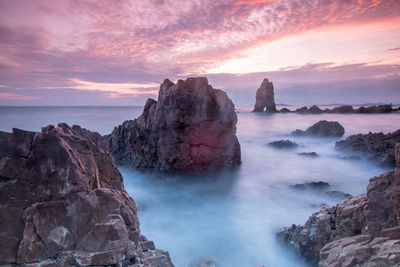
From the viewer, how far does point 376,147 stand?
14422 mm

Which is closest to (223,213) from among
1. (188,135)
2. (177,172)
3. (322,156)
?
(177,172)

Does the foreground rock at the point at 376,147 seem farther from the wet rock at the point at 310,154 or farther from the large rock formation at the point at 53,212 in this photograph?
the large rock formation at the point at 53,212

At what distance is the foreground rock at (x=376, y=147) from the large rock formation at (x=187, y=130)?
29.2 ft

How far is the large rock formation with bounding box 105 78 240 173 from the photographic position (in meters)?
12.8

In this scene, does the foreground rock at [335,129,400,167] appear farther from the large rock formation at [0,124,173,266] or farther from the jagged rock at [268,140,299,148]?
the large rock formation at [0,124,173,266]

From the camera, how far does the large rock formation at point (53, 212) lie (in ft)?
10.6

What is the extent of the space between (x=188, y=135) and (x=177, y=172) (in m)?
A: 2.18

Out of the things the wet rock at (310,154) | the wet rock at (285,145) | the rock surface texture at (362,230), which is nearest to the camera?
the rock surface texture at (362,230)

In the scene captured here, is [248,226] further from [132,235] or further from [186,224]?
[132,235]

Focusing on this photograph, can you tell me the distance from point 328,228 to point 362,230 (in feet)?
3.28

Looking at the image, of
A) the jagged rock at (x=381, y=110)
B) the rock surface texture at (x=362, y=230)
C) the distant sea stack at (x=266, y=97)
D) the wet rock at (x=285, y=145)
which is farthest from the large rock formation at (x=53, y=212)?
the distant sea stack at (x=266, y=97)

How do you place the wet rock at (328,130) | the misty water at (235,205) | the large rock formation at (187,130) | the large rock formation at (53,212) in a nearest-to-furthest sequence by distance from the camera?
the large rock formation at (53,212) < the misty water at (235,205) < the large rock formation at (187,130) < the wet rock at (328,130)

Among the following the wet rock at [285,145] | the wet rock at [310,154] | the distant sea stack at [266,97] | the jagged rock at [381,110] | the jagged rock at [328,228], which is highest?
the distant sea stack at [266,97]

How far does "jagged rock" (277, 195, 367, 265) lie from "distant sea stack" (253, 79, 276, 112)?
74763mm
